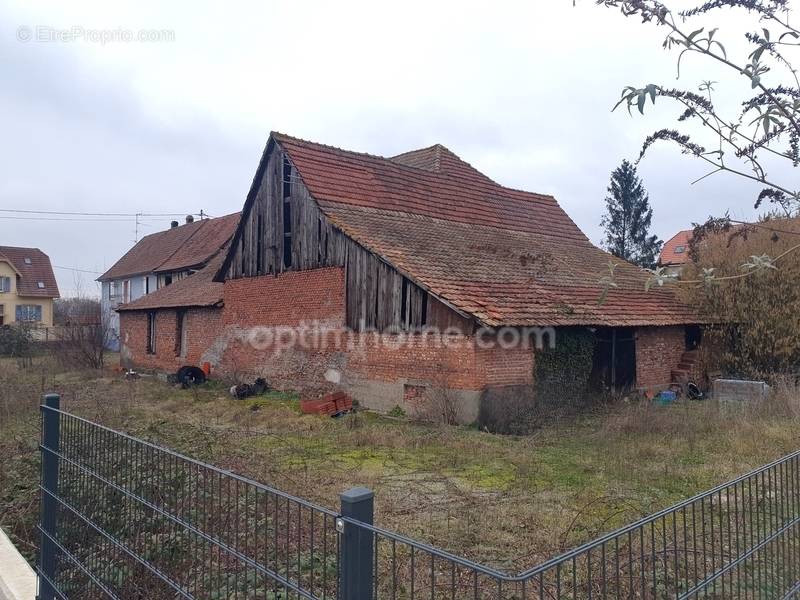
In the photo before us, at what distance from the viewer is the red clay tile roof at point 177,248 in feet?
101

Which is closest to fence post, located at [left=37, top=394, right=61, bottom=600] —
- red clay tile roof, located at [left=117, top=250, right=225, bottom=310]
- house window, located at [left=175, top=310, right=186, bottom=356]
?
red clay tile roof, located at [left=117, top=250, right=225, bottom=310]

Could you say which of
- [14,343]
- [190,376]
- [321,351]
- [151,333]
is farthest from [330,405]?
[14,343]

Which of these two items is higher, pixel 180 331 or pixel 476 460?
pixel 180 331

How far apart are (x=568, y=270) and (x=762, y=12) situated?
586 inches

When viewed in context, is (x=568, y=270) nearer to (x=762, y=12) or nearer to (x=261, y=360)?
(x=261, y=360)

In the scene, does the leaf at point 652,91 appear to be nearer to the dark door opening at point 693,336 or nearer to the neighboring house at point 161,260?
the dark door opening at point 693,336

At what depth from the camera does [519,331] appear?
12.5 m

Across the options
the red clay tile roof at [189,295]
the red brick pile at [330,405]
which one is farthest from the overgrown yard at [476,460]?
the red clay tile roof at [189,295]

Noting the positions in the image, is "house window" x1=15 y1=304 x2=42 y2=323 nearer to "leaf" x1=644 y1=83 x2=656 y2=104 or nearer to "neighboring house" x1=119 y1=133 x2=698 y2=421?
"neighboring house" x1=119 y1=133 x2=698 y2=421

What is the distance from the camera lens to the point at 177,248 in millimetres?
34219

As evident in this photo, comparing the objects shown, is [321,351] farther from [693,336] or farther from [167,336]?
[693,336]

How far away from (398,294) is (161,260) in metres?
24.8

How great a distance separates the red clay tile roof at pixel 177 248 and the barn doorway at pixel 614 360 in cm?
2044

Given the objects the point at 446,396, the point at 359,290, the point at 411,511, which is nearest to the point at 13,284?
the point at 359,290
